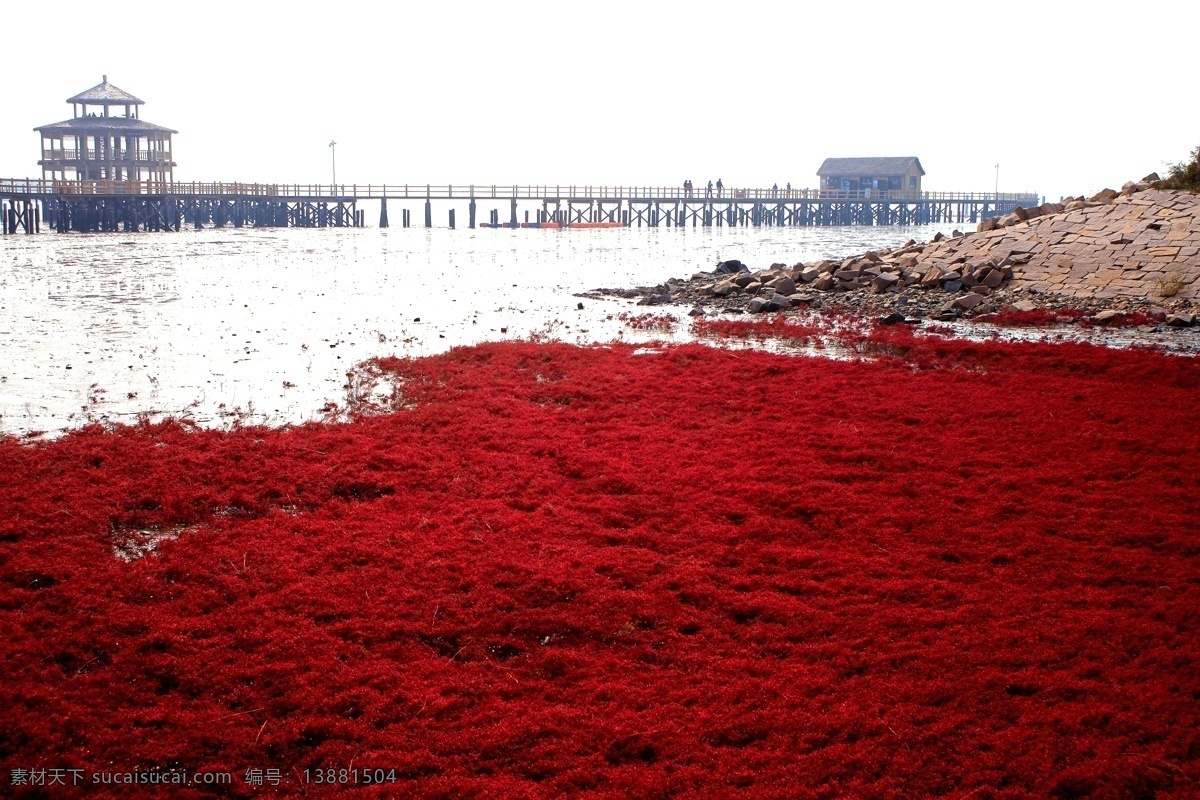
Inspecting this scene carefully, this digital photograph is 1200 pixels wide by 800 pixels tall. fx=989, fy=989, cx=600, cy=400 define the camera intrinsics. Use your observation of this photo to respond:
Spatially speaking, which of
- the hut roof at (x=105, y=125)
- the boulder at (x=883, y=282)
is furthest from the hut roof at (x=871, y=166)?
the boulder at (x=883, y=282)

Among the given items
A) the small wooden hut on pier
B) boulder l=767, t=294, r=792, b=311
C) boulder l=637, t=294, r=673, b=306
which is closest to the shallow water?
boulder l=637, t=294, r=673, b=306

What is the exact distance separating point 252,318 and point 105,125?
6158 cm

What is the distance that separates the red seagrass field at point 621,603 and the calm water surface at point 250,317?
7.34 ft

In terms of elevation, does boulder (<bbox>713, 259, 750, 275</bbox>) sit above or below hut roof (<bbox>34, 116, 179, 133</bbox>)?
below

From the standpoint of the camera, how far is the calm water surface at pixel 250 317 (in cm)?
1320

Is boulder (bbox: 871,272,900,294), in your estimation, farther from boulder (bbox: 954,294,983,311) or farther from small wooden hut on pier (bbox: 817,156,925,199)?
→ small wooden hut on pier (bbox: 817,156,925,199)

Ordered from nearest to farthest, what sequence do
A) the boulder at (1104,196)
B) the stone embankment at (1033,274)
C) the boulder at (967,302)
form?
the boulder at (967,302), the stone embankment at (1033,274), the boulder at (1104,196)

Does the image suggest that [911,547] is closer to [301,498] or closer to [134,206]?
[301,498]

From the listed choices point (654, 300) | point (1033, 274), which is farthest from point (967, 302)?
point (654, 300)

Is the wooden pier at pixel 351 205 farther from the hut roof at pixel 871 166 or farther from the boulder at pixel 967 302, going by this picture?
the boulder at pixel 967 302

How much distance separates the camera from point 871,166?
10188 centimetres

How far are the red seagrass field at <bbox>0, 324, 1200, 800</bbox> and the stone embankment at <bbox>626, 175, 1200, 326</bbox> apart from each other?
32.4ft

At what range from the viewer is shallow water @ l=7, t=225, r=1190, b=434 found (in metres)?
13.2

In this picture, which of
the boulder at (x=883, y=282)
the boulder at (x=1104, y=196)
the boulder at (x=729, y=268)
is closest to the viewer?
the boulder at (x=883, y=282)
